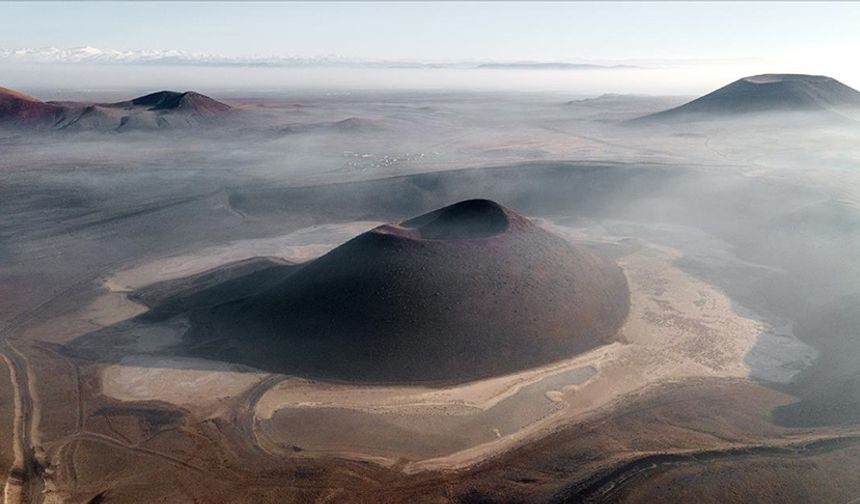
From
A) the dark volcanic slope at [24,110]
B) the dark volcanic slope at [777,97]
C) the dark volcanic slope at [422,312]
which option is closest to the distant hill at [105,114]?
the dark volcanic slope at [24,110]

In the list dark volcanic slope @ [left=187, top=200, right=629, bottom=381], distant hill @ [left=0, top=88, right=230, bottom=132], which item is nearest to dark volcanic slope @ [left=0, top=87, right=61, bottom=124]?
distant hill @ [left=0, top=88, right=230, bottom=132]

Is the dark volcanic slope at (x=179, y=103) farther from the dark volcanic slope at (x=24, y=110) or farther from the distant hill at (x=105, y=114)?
the dark volcanic slope at (x=24, y=110)

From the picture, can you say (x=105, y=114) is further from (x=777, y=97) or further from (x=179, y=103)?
(x=777, y=97)

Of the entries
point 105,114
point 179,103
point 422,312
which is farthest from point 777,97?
point 105,114

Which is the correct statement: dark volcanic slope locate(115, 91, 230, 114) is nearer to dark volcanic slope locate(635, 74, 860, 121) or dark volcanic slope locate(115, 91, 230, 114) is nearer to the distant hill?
the distant hill

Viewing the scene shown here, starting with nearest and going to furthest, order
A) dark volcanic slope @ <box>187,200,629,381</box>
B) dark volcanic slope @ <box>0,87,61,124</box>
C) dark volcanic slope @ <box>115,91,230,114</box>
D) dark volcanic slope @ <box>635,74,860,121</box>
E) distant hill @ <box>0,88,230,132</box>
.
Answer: dark volcanic slope @ <box>187,200,629,381</box>, dark volcanic slope @ <box>635,74,860,121</box>, distant hill @ <box>0,88,230,132</box>, dark volcanic slope @ <box>0,87,61,124</box>, dark volcanic slope @ <box>115,91,230,114</box>

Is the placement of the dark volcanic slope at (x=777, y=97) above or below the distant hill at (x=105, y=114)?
above
